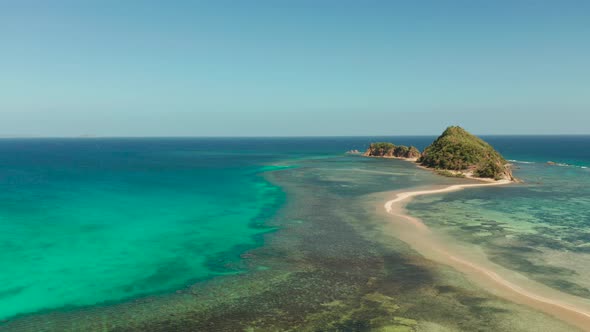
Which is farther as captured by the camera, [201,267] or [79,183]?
[79,183]

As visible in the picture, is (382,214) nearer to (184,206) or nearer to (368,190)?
(368,190)

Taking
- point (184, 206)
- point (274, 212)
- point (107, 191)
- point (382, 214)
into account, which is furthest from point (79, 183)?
point (382, 214)

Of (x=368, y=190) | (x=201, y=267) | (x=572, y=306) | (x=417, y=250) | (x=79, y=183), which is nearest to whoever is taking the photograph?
(x=572, y=306)

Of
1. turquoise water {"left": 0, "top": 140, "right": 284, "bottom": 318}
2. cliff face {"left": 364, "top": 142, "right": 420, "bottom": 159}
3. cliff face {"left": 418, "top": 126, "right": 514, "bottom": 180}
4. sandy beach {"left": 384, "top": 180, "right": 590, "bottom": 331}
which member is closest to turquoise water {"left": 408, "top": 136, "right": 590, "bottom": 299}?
sandy beach {"left": 384, "top": 180, "right": 590, "bottom": 331}

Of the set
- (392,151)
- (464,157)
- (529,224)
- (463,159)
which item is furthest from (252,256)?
(392,151)

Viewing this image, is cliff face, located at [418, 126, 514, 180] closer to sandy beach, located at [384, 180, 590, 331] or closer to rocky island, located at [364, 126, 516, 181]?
rocky island, located at [364, 126, 516, 181]

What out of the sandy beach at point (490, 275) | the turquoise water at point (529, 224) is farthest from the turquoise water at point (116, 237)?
the turquoise water at point (529, 224)

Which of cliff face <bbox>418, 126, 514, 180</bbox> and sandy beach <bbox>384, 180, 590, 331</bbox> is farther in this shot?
cliff face <bbox>418, 126, 514, 180</bbox>

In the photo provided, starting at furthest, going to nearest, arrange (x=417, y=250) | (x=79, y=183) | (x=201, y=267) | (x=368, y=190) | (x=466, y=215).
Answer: (x=79, y=183) < (x=368, y=190) < (x=466, y=215) < (x=417, y=250) < (x=201, y=267)
